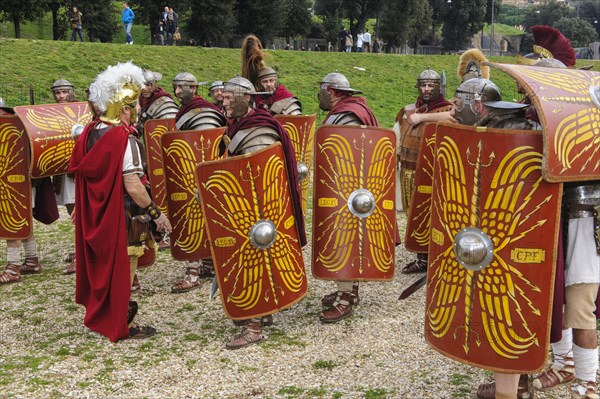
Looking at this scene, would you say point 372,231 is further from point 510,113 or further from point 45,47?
point 45,47

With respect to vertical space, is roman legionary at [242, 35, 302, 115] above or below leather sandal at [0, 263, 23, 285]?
above

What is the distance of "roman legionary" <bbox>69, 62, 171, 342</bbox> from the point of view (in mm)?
4691

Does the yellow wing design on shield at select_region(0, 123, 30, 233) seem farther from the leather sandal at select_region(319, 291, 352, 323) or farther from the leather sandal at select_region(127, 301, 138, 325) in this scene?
the leather sandal at select_region(319, 291, 352, 323)

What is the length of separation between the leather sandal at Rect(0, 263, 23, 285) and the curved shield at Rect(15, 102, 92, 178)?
3.30 ft

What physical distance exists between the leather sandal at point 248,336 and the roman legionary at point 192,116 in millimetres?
1429

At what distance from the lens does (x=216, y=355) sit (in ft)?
15.4

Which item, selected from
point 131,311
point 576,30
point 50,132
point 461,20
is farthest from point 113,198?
point 576,30

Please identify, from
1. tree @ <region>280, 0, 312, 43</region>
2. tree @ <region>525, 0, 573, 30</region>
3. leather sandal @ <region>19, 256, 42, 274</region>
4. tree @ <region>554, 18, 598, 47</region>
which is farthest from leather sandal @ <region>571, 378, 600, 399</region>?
tree @ <region>525, 0, 573, 30</region>

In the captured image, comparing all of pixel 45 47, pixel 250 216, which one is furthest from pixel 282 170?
pixel 45 47

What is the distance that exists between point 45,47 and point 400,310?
62.4 ft

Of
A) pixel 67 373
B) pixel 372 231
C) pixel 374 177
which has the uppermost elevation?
pixel 374 177

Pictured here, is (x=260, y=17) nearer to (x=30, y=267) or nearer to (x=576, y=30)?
(x=30, y=267)

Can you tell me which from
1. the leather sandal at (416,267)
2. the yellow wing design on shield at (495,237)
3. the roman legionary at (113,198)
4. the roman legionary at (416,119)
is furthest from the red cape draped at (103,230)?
the leather sandal at (416,267)

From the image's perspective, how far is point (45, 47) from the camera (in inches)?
838
